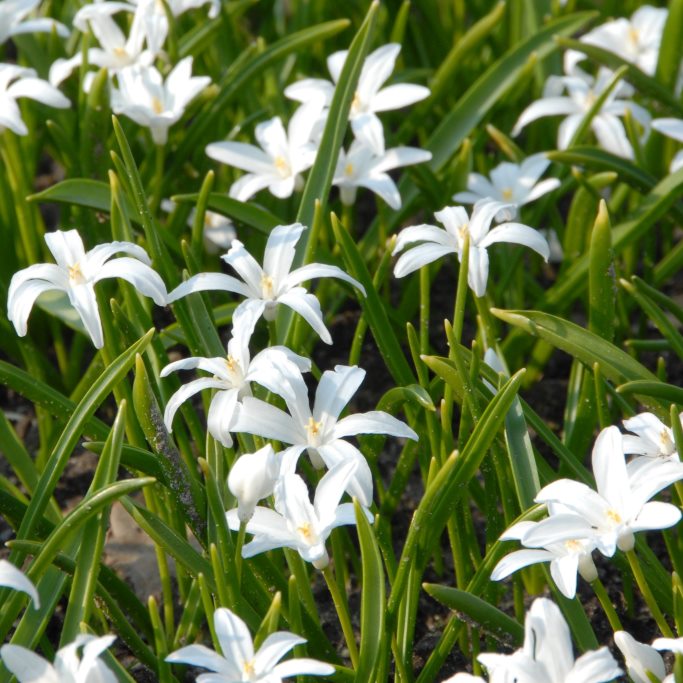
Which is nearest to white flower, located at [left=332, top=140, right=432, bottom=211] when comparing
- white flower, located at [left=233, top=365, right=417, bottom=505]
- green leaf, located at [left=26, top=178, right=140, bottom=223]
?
green leaf, located at [left=26, top=178, right=140, bottom=223]

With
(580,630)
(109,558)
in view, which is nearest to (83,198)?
(109,558)

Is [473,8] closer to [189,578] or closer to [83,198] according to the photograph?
[83,198]

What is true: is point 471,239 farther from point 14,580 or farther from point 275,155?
point 14,580

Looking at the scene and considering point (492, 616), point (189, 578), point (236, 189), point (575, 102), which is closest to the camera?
point (492, 616)

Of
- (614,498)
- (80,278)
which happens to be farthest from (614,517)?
(80,278)

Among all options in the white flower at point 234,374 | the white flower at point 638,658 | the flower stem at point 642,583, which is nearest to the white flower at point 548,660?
the white flower at point 638,658

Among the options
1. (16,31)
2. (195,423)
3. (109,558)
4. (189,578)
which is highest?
(16,31)

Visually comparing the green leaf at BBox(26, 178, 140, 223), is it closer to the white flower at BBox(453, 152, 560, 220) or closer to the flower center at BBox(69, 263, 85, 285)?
the flower center at BBox(69, 263, 85, 285)
